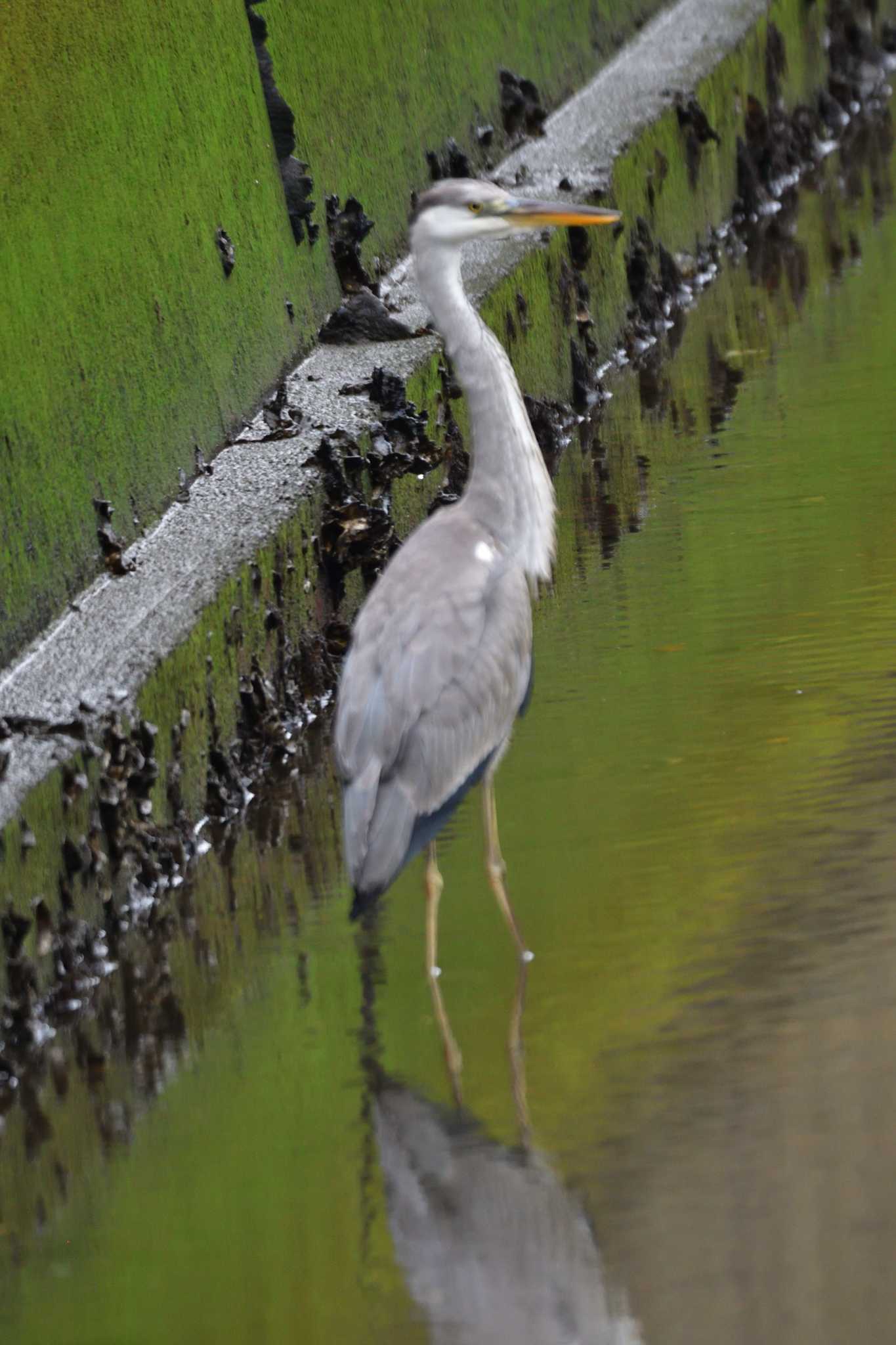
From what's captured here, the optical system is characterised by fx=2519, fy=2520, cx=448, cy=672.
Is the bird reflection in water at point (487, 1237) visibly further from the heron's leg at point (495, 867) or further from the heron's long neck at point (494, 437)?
the heron's long neck at point (494, 437)

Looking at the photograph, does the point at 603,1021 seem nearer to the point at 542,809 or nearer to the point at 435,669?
the point at 435,669

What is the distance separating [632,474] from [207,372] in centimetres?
157

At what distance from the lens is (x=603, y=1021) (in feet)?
15.5

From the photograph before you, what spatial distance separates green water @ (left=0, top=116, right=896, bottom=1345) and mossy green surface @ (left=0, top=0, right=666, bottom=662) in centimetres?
95

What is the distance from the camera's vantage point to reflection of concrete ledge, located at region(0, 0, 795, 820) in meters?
5.68

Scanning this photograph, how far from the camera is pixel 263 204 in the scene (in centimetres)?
834

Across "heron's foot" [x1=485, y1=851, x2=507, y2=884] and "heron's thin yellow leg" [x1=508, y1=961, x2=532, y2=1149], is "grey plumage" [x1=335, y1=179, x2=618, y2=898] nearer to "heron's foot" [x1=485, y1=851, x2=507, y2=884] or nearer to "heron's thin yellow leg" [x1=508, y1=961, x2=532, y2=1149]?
"heron's foot" [x1=485, y1=851, x2=507, y2=884]

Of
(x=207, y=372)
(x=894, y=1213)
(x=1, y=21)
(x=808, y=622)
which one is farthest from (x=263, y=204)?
(x=894, y=1213)

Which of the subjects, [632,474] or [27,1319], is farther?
[632,474]

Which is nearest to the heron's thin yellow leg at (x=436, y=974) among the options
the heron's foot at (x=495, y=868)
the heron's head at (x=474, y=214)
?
the heron's foot at (x=495, y=868)

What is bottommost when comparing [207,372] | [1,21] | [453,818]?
[453,818]

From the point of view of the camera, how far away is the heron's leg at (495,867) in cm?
519

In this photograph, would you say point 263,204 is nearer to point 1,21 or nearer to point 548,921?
point 1,21

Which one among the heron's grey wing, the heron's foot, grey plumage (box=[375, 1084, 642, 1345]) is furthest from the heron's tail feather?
grey plumage (box=[375, 1084, 642, 1345])
